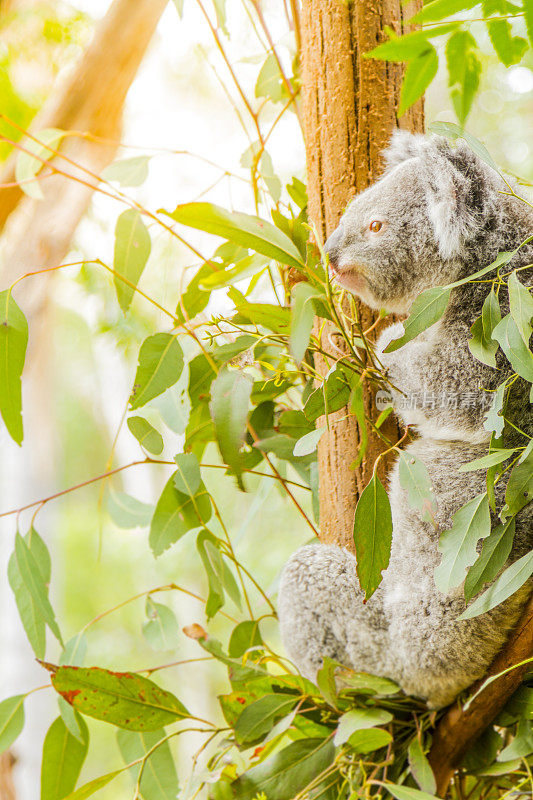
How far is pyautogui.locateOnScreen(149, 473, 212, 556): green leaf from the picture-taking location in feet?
4.79

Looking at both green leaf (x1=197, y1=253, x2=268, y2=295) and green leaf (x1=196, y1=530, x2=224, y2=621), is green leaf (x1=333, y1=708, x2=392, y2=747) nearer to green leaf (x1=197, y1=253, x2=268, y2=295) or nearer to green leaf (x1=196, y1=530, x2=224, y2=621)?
green leaf (x1=196, y1=530, x2=224, y2=621)

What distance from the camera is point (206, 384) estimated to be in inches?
52.5

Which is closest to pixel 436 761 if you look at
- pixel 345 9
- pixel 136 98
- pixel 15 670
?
pixel 345 9

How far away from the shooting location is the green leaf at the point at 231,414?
94 centimetres

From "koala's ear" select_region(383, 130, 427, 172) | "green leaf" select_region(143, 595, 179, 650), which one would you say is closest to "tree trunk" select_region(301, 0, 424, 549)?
"koala's ear" select_region(383, 130, 427, 172)

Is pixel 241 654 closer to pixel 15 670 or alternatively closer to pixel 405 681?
pixel 405 681

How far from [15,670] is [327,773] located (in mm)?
2763

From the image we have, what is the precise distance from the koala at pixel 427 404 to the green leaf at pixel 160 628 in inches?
14.0

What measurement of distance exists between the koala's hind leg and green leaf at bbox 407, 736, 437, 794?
134 mm

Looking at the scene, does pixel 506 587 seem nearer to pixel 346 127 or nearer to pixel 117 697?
pixel 117 697

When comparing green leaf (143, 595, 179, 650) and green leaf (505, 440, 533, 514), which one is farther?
green leaf (143, 595, 179, 650)

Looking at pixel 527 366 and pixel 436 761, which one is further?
pixel 436 761

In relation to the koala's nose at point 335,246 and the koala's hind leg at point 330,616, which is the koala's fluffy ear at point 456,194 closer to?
the koala's nose at point 335,246

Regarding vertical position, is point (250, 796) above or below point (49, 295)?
below
